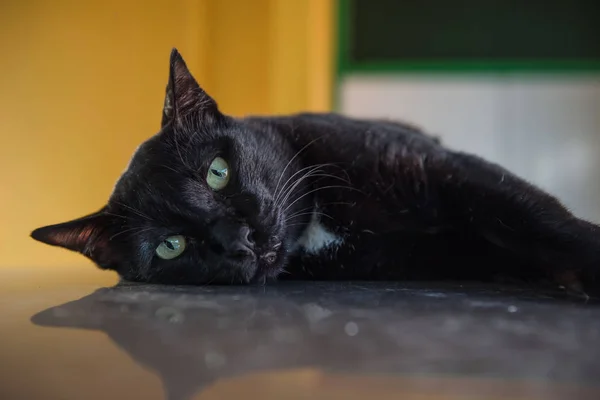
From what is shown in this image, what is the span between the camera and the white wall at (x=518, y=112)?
9.46 feet

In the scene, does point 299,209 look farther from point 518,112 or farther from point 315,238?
point 518,112

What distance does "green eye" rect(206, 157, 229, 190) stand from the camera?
1071 millimetres

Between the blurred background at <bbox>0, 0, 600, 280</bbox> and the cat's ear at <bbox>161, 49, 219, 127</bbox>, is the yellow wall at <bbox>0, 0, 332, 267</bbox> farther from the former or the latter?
the cat's ear at <bbox>161, 49, 219, 127</bbox>

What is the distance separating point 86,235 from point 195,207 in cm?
29

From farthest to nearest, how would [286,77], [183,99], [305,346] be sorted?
[286,77] < [183,99] < [305,346]

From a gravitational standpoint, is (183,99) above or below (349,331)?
above

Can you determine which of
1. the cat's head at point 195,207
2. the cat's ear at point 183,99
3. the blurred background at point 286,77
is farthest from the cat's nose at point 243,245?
the blurred background at point 286,77

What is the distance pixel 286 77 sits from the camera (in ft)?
8.69

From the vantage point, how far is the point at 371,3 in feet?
9.64

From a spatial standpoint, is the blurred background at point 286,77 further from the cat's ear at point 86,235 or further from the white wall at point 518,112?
the cat's ear at point 86,235

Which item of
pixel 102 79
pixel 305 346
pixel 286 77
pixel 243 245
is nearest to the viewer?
pixel 305 346

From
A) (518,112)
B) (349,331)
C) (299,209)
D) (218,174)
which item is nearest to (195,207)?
(218,174)

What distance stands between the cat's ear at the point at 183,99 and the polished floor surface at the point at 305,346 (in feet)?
1.40

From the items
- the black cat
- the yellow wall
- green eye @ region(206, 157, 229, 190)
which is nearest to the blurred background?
the yellow wall
